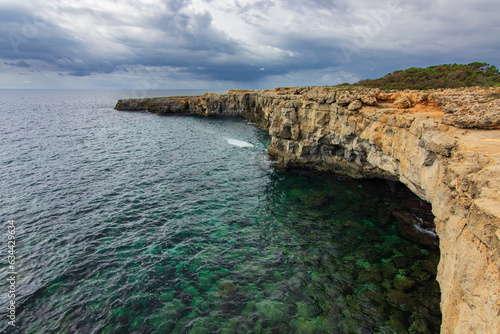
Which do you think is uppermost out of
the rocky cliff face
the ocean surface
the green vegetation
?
the green vegetation

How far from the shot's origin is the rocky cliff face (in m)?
6.64

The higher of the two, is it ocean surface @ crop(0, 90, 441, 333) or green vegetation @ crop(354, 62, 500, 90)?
green vegetation @ crop(354, 62, 500, 90)

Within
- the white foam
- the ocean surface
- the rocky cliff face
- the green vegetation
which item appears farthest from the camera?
the white foam

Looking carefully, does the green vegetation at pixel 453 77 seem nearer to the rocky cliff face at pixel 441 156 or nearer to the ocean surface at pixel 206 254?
the rocky cliff face at pixel 441 156

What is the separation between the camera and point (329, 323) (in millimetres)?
12773

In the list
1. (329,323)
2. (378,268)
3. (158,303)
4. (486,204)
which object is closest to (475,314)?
(486,204)

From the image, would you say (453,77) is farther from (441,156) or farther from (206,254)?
(206,254)

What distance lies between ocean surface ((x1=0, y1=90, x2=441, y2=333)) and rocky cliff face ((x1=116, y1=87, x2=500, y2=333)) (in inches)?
187

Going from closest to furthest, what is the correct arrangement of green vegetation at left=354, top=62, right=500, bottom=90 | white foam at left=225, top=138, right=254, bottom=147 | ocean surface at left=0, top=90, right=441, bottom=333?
ocean surface at left=0, top=90, right=441, bottom=333
green vegetation at left=354, top=62, right=500, bottom=90
white foam at left=225, top=138, right=254, bottom=147

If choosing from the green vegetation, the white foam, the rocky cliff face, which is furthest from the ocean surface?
the green vegetation

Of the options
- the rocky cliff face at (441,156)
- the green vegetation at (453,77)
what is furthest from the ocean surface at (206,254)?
the green vegetation at (453,77)

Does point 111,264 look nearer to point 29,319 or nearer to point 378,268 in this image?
point 29,319

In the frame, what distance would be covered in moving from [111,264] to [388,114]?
26.3 m

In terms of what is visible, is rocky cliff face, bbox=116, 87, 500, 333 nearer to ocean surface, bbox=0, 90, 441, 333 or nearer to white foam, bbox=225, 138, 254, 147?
ocean surface, bbox=0, 90, 441, 333
